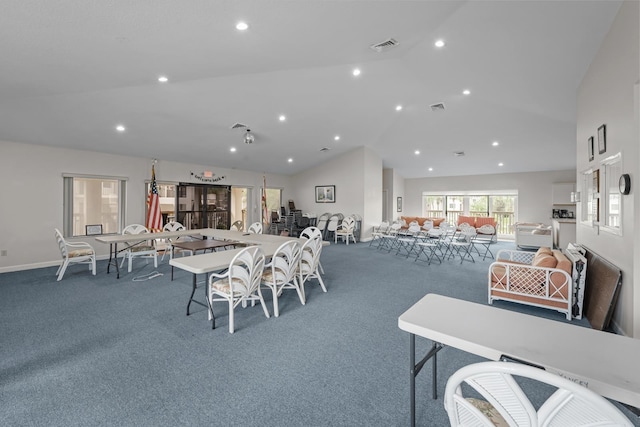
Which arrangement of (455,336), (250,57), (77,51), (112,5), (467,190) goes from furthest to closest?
1. (467,190)
2. (250,57)
3. (77,51)
4. (112,5)
5. (455,336)

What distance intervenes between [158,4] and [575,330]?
133 inches

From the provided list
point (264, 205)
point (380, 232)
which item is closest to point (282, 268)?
point (380, 232)

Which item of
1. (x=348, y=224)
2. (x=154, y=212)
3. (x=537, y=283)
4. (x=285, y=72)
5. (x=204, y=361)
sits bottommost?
(x=204, y=361)

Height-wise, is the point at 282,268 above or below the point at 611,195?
below

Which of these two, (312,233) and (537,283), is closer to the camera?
(537,283)

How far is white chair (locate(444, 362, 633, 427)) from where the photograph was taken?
72 centimetres

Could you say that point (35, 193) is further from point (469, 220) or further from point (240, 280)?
point (469, 220)

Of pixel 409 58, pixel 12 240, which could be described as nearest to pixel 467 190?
pixel 409 58

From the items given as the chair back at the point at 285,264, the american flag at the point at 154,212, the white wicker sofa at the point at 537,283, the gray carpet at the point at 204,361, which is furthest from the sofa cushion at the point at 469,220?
the american flag at the point at 154,212

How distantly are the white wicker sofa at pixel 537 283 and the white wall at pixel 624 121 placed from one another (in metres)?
0.43

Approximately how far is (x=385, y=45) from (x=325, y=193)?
675 cm

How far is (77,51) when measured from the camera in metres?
2.78

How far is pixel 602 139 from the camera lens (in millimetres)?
3131

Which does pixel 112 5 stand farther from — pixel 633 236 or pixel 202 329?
pixel 633 236
